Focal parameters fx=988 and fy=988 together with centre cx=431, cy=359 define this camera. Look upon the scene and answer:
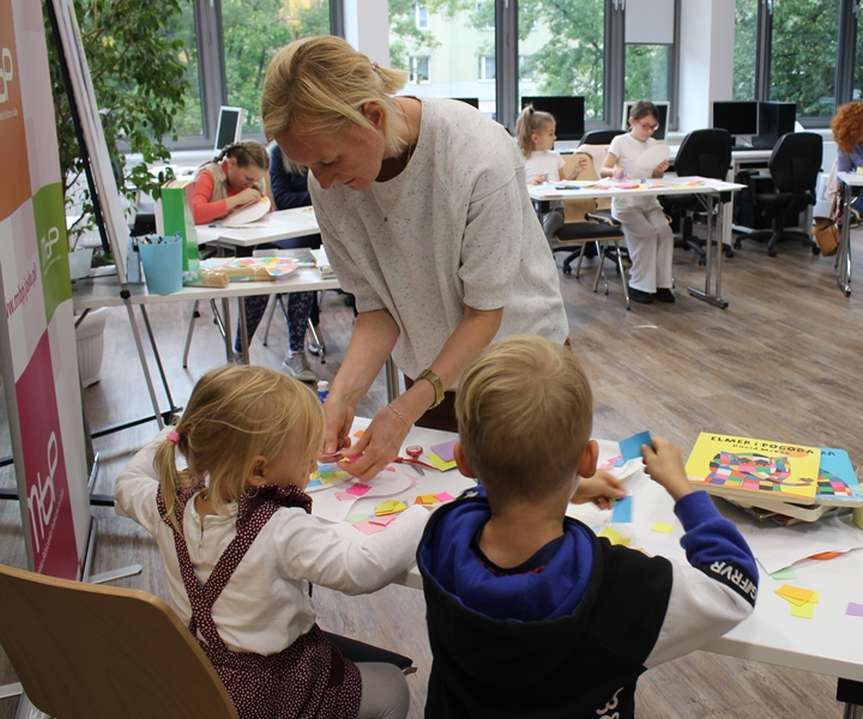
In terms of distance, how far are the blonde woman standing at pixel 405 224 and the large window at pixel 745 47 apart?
8.60 metres

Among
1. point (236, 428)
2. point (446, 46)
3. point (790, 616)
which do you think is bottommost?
point (790, 616)

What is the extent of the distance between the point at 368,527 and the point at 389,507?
0.23ft

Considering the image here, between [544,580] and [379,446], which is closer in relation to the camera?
[544,580]

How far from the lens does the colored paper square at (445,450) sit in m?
1.85

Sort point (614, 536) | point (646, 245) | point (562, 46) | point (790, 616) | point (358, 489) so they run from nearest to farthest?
point (790, 616), point (614, 536), point (358, 489), point (646, 245), point (562, 46)

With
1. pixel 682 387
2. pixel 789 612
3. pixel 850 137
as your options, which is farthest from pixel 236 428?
pixel 850 137

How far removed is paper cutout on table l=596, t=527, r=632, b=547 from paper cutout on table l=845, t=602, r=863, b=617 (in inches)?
12.6

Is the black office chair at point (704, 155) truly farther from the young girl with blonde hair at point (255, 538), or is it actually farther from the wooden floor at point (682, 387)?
the young girl with blonde hair at point (255, 538)

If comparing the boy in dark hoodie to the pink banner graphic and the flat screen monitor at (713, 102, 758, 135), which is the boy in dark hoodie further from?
the flat screen monitor at (713, 102, 758, 135)

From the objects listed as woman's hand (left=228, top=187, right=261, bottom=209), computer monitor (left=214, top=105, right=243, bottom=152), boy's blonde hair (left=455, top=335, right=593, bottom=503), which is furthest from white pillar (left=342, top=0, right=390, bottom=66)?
boy's blonde hair (left=455, top=335, right=593, bottom=503)

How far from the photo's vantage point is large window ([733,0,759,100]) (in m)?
9.63

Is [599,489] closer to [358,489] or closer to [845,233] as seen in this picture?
[358,489]

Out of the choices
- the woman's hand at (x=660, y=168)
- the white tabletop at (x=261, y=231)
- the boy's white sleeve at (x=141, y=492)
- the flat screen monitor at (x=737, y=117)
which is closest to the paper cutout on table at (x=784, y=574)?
the boy's white sleeve at (x=141, y=492)

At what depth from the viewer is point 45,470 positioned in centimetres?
238
